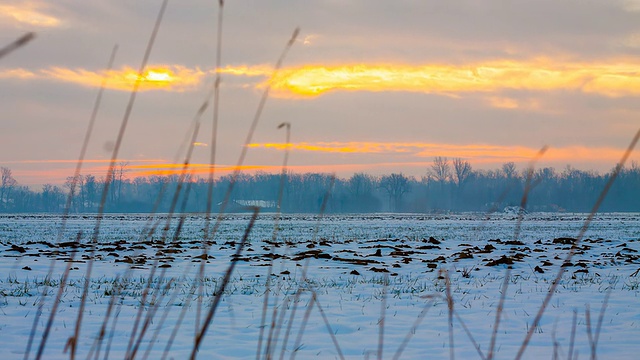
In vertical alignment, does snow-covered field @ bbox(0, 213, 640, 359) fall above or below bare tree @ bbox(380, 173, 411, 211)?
below

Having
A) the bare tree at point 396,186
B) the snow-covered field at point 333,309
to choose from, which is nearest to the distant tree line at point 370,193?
the bare tree at point 396,186

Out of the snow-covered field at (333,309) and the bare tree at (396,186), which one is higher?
the bare tree at (396,186)

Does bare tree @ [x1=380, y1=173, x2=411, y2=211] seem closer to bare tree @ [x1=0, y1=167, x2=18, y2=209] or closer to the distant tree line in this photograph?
the distant tree line

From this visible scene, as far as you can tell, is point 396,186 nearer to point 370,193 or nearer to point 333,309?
point 370,193

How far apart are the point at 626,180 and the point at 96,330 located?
142 m

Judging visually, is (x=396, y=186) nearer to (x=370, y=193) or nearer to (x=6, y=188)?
(x=370, y=193)

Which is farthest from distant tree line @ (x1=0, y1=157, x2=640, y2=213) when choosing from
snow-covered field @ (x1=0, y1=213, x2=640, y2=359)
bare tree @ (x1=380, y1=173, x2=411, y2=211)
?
snow-covered field @ (x1=0, y1=213, x2=640, y2=359)

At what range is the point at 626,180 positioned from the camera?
419ft

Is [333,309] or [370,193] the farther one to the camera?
[370,193]

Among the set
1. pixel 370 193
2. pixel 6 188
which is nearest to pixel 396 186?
pixel 370 193

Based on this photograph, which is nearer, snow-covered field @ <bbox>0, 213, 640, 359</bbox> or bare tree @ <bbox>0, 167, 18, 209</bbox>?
snow-covered field @ <bbox>0, 213, 640, 359</bbox>

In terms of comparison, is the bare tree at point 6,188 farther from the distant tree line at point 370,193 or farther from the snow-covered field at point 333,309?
the snow-covered field at point 333,309

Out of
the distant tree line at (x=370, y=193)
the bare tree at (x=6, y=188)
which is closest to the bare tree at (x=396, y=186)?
the distant tree line at (x=370, y=193)

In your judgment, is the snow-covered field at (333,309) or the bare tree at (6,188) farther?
the bare tree at (6,188)
